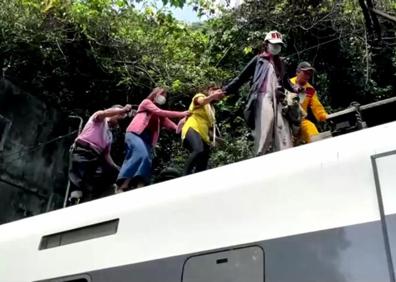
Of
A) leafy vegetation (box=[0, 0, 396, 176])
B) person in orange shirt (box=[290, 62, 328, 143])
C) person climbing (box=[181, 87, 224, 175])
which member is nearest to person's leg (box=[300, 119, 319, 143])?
person in orange shirt (box=[290, 62, 328, 143])

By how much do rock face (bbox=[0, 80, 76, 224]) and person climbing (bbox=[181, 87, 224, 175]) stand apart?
4641 millimetres

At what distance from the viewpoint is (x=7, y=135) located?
9.70 metres

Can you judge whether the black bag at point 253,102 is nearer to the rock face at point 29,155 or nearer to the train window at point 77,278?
the train window at point 77,278

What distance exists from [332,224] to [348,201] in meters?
0.12

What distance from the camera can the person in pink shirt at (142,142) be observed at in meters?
5.43

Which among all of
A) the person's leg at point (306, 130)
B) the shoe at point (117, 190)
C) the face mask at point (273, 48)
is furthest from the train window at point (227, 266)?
the face mask at point (273, 48)

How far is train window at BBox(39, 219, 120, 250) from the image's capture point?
132 inches

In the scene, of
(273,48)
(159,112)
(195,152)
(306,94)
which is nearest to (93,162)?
(159,112)

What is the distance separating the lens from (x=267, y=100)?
5.20 metres

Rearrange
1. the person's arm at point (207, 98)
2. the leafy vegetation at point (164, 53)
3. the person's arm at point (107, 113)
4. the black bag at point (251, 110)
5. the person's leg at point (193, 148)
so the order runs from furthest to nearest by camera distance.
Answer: the leafy vegetation at point (164, 53) → the person's arm at point (107, 113) → the person's arm at point (207, 98) → the person's leg at point (193, 148) → the black bag at point (251, 110)

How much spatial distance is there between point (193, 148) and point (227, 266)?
2.81 m

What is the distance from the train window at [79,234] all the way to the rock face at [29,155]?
5.92 meters

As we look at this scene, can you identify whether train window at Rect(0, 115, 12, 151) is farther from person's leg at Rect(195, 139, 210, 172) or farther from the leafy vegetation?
person's leg at Rect(195, 139, 210, 172)

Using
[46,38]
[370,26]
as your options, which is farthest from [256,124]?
[46,38]
